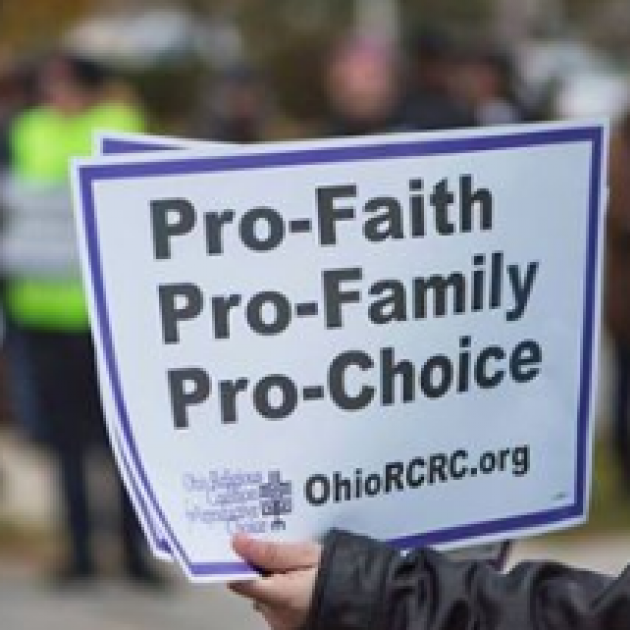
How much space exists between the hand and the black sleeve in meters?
0.02

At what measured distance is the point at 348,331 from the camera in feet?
8.79

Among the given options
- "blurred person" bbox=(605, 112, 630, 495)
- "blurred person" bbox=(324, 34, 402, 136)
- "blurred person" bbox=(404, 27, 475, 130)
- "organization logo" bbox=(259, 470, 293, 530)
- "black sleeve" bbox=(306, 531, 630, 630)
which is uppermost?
"organization logo" bbox=(259, 470, 293, 530)

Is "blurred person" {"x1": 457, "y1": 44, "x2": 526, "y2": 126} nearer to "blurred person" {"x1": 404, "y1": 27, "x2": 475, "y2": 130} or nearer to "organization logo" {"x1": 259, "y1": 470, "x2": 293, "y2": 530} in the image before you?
"blurred person" {"x1": 404, "y1": 27, "x2": 475, "y2": 130}

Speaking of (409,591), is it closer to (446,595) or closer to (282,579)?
(446,595)

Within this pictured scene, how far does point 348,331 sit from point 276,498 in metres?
0.24

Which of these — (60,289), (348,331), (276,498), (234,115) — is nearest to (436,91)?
(60,289)

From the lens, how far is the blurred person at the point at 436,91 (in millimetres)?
6551

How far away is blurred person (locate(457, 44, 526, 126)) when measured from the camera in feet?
23.0

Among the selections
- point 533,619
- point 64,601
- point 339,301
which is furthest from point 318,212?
point 64,601

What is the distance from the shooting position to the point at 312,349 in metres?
2.66

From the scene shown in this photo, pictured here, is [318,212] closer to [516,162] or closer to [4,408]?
[516,162]

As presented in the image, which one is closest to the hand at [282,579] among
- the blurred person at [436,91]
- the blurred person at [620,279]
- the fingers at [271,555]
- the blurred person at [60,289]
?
the fingers at [271,555]

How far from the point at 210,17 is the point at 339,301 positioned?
38.4 m

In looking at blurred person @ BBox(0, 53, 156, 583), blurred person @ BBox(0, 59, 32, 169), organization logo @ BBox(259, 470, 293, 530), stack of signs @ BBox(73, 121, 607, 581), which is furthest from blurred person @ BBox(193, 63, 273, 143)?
organization logo @ BBox(259, 470, 293, 530)
